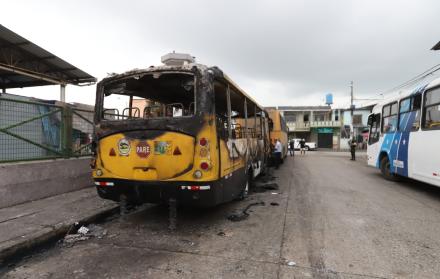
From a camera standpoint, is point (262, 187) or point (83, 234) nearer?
point (83, 234)

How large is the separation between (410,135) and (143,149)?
8.29m

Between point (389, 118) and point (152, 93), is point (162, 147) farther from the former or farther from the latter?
point (389, 118)

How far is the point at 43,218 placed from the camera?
538 cm

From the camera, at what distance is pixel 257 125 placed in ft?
31.8

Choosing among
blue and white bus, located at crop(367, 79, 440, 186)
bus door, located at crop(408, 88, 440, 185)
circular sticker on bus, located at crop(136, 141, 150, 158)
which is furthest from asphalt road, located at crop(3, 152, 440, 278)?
blue and white bus, located at crop(367, 79, 440, 186)

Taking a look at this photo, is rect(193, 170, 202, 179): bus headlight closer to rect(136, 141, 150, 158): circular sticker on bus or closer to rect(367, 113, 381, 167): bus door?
rect(136, 141, 150, 158): circular sticker on bus

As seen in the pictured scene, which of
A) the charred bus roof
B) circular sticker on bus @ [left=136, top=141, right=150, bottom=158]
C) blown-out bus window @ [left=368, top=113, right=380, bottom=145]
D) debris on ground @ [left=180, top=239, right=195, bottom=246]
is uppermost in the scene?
the charred bus roof

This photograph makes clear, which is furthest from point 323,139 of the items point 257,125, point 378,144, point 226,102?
point 226,102

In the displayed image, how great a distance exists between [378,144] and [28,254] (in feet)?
39.6

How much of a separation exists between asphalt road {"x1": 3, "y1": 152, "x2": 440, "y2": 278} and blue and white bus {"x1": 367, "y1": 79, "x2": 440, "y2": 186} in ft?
4.90

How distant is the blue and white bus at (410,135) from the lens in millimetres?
8008

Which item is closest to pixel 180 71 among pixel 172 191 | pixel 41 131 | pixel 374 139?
pixel 172 191

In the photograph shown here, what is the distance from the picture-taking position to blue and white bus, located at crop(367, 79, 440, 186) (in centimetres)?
801

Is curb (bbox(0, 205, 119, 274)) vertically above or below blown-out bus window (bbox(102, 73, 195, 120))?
below
